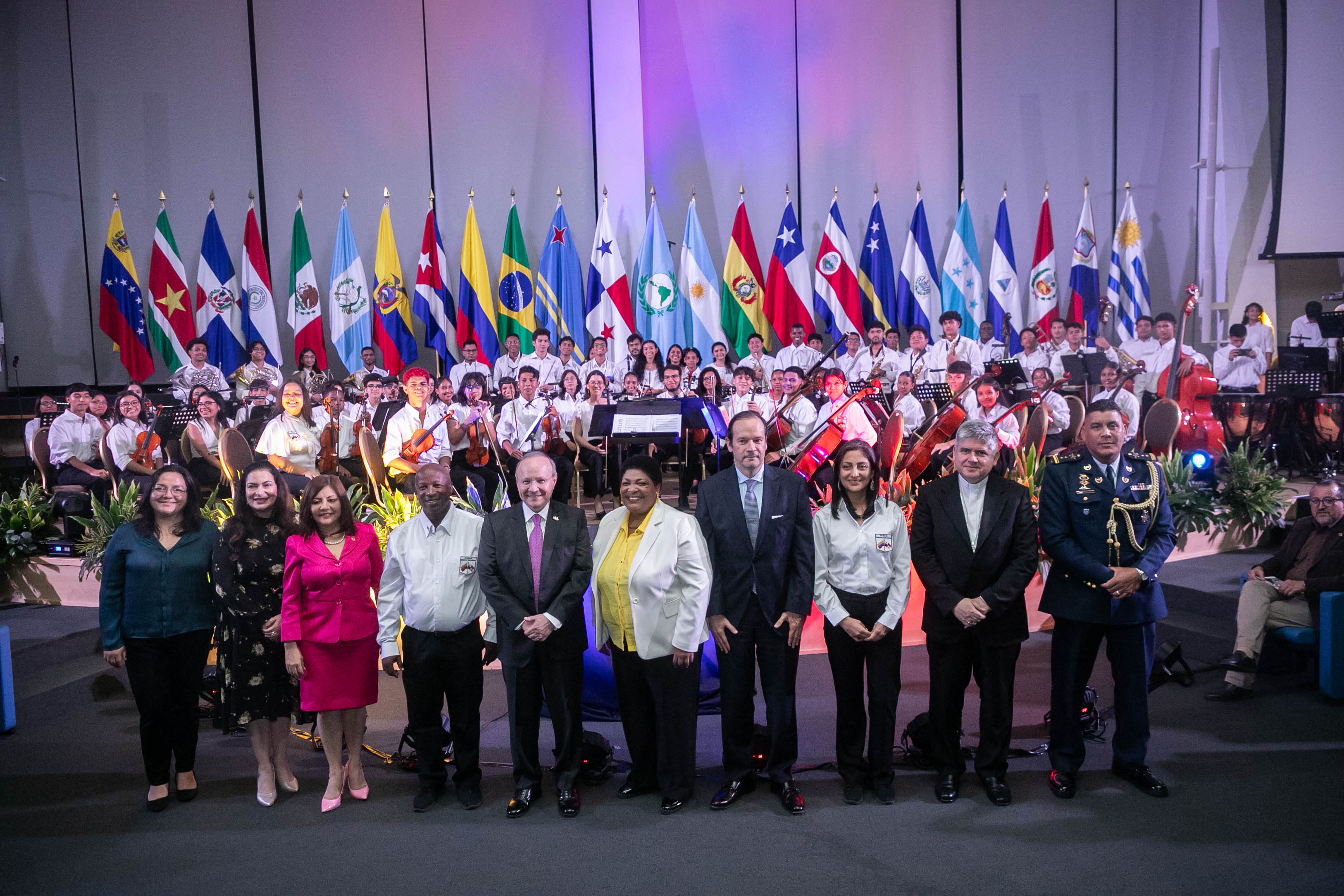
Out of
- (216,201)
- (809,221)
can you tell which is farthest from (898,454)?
(216,201)

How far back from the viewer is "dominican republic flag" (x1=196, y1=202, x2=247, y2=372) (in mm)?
10734

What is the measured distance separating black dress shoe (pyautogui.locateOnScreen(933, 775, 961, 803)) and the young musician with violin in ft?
22.2

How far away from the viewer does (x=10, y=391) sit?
35.9ft

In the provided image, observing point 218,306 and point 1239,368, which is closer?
point 1239,368

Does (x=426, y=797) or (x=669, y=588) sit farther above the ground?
(x=669, y=588)

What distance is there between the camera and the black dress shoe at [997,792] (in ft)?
11.3

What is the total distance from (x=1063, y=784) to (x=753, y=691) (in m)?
1.21

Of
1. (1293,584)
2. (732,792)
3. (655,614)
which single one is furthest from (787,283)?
(732,792)

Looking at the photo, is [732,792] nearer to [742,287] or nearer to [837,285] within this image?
[742,287]

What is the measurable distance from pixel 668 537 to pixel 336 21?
35.0 feet

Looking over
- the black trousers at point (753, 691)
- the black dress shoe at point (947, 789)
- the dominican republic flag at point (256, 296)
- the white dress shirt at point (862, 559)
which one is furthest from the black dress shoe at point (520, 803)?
the dominican republic flag at point (256, 296)

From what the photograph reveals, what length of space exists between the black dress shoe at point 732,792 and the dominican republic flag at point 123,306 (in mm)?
9738

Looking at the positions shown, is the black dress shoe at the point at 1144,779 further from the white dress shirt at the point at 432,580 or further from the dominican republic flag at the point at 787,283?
the dominican republic flag at the point at 787,283

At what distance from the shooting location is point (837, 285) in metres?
11.5
